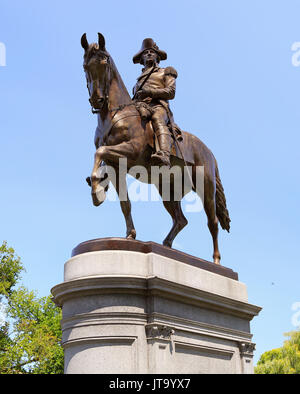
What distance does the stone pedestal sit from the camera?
322 inches

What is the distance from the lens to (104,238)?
29.5 ft

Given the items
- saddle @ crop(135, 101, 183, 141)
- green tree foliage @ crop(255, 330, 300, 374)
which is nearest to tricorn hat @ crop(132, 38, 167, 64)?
saddle @ crop(135, 101, 183, 141)

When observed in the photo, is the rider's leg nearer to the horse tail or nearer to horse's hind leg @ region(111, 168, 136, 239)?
horse's hind leg @ region(111, 168, 136, 239)

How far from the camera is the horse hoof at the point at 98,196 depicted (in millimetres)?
8906

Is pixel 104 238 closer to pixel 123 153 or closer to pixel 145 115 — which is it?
pixel 123 153

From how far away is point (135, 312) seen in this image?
8422mm

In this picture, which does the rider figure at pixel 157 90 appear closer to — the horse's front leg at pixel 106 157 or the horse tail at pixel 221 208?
the horse's front leg at pixel 106 157

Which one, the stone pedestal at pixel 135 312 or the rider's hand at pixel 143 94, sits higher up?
the rider's hand at pixel 143 94

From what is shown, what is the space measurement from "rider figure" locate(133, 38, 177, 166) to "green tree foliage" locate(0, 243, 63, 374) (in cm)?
2176

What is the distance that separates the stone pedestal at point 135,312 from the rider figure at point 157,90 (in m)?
1.95

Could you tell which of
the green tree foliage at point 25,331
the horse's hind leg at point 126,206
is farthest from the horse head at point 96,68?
the green tree foliage at point 25,331

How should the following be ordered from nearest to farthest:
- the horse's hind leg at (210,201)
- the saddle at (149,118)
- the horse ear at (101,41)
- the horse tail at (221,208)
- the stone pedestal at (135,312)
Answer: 1. the stone pedestal at (135,312)
2. the horse ear at (101,41)
3. the saddle at (149,118)
4. the horse's hind leg at (210,201)
5. the horse tail at (221,208)

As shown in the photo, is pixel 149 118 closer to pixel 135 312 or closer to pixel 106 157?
pixel 106 157
